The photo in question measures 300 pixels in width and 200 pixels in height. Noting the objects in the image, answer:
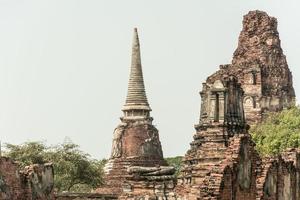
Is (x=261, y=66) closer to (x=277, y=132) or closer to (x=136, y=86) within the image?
(x=136, y=86)

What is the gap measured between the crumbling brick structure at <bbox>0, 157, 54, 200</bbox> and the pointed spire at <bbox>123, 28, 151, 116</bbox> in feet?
99.8

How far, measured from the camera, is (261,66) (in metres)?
52.2

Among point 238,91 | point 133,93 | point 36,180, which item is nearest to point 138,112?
point 133,93

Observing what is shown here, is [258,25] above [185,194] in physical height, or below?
above

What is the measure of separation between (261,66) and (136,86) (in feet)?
29.2

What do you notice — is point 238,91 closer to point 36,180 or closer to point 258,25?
point 36,180

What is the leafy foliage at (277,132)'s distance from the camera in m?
40.2

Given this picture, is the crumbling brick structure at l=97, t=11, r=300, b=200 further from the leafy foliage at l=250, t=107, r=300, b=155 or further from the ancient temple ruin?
the leafy foliage at l=250, t=107, r=300, b=155

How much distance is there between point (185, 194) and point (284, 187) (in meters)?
2.18

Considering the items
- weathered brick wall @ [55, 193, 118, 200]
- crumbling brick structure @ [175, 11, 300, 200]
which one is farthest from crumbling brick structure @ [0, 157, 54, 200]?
weathered brick wall @ [55, 193, 118, 200]

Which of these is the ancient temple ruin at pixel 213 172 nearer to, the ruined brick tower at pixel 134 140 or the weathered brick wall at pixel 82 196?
the weathered brick wall at pixel 82 196

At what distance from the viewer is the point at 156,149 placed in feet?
143

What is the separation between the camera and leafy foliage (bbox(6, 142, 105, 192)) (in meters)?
38.2

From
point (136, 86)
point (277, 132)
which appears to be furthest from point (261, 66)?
point (277, 132)
